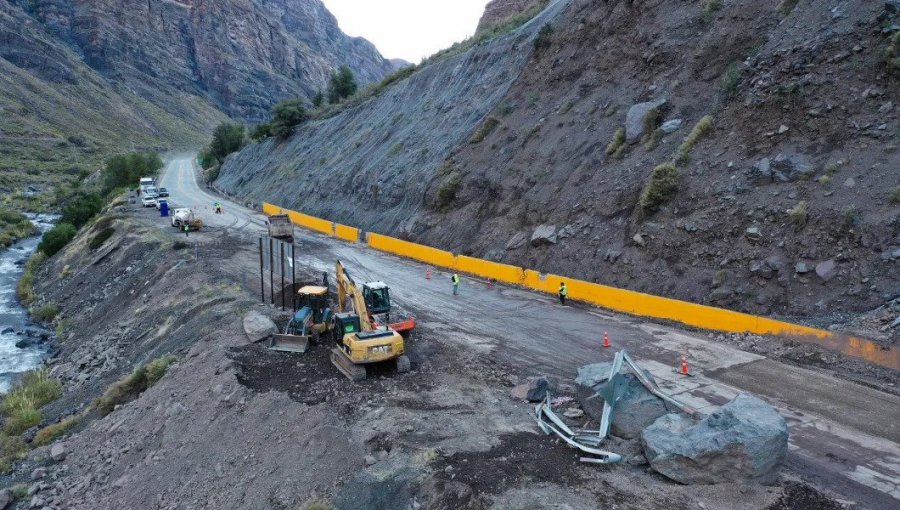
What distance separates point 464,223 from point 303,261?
869cm

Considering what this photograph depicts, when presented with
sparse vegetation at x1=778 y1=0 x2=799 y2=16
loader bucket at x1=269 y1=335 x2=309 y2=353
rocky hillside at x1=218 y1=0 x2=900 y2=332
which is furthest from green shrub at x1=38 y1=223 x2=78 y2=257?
sparse vegetation at x1=778 y1=0 x2=799 y2=16

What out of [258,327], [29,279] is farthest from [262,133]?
[258,327]

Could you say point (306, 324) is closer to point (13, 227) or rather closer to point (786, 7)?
point (786, 7)

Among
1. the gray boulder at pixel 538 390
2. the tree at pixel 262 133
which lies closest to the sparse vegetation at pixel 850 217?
the gray boulder at pixel 538 390

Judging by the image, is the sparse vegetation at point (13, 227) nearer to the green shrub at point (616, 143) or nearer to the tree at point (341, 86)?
the tree at point (341, 86)

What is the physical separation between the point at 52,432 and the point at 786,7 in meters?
29.2

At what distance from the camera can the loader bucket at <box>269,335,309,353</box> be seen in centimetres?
1535

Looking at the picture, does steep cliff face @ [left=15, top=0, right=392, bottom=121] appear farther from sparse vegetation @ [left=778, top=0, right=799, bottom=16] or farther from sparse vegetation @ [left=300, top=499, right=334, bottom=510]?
sparse vegetation @ [left=300, top=499, right=334, bottom=510]

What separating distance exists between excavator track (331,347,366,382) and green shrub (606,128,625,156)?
16.3m

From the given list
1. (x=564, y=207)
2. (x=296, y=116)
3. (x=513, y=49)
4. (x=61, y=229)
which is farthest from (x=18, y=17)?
(x=564, y=207)

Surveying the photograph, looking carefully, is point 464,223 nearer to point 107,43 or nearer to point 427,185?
point 427,185

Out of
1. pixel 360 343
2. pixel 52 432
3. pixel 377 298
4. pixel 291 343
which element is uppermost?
pixel 377 298

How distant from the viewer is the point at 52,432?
14922mm

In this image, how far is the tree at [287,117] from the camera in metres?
65.1
